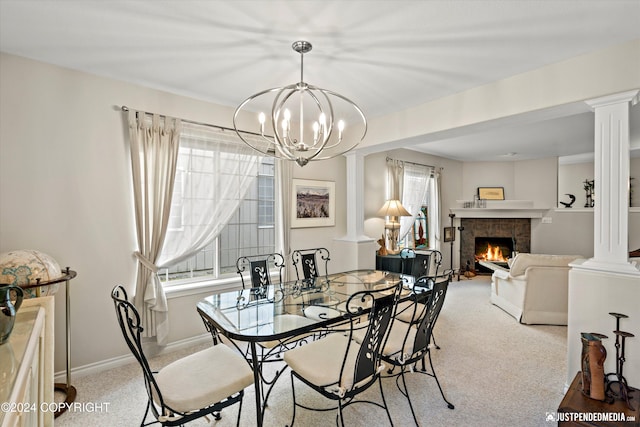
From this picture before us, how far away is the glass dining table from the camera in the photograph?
1.81 meters

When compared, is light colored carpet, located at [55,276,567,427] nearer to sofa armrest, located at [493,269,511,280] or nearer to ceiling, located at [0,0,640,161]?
sofa armrest, located at [493,269,511,280]

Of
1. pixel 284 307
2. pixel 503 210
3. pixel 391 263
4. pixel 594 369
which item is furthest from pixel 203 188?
pixel 503 210

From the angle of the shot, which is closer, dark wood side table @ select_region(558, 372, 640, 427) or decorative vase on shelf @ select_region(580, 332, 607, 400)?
dark wood side table @ select_region(558, 372, 640, 427)

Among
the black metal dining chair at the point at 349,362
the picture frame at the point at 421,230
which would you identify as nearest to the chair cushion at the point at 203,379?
the black metal dining chair at the point at 349,362

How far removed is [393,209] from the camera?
5.00 metres

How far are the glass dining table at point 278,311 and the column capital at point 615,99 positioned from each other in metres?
1.94

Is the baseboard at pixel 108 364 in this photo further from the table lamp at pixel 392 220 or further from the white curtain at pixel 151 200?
the table lamp at pixel 392 220

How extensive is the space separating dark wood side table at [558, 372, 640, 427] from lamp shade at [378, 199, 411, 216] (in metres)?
3.25

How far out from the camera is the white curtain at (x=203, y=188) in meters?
3.21

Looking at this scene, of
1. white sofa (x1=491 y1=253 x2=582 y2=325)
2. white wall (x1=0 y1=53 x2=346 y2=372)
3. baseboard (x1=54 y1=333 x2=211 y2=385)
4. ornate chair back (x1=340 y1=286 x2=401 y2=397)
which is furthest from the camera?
white sofa (x1=491 y1=253 x2=582 y2=325)

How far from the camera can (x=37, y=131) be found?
8.18ft

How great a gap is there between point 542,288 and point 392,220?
2.25m

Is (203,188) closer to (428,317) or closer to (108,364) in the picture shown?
(108,364)

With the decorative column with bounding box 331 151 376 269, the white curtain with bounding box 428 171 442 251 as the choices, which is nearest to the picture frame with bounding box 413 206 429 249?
the white curtain with bounding box 428 171 442 251
